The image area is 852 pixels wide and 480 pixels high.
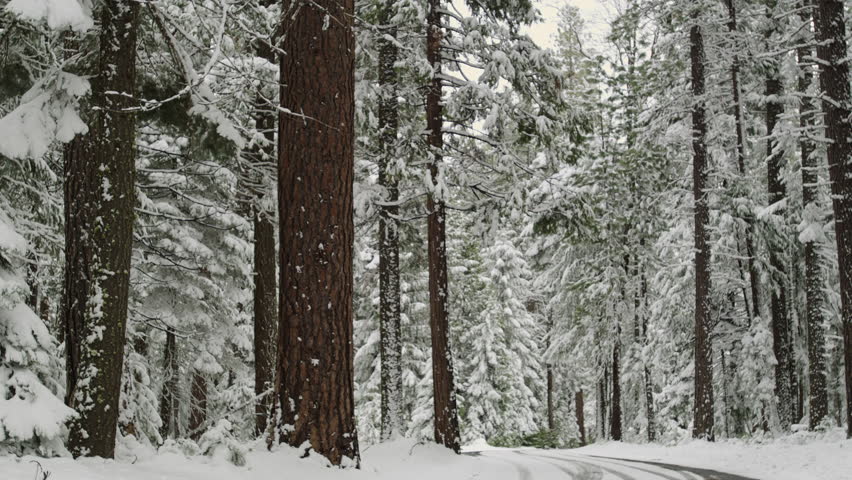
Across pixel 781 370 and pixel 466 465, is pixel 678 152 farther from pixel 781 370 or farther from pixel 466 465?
pixel 466 465

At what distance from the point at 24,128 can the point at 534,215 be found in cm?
969

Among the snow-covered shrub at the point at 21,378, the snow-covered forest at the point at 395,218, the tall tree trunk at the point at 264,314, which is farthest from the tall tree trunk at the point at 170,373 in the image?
the snow-covered shrub at the point at 21,378

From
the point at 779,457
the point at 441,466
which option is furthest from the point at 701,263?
the point at 441,466

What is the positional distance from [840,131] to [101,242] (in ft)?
43.8

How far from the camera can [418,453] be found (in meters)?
10.8

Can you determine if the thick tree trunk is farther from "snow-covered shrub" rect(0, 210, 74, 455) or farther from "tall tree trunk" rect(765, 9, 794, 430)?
"snow-covered shrub" rect(0, 210, 74, 455)

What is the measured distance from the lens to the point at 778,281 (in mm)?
19531

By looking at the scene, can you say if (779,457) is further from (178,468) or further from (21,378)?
(21,378)

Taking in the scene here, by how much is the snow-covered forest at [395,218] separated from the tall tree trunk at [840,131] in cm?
6

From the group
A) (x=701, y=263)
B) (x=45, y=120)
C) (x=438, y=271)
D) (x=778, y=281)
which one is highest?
(x=45, y=120)

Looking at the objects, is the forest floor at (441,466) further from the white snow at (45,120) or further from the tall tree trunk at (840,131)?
the white snow at (45,120)

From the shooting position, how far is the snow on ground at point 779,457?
9.16 metres

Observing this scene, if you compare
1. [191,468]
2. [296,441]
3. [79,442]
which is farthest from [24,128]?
[296,441]

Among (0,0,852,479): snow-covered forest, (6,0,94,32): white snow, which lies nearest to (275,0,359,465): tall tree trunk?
(0,0,852,479): snow-covered forest
